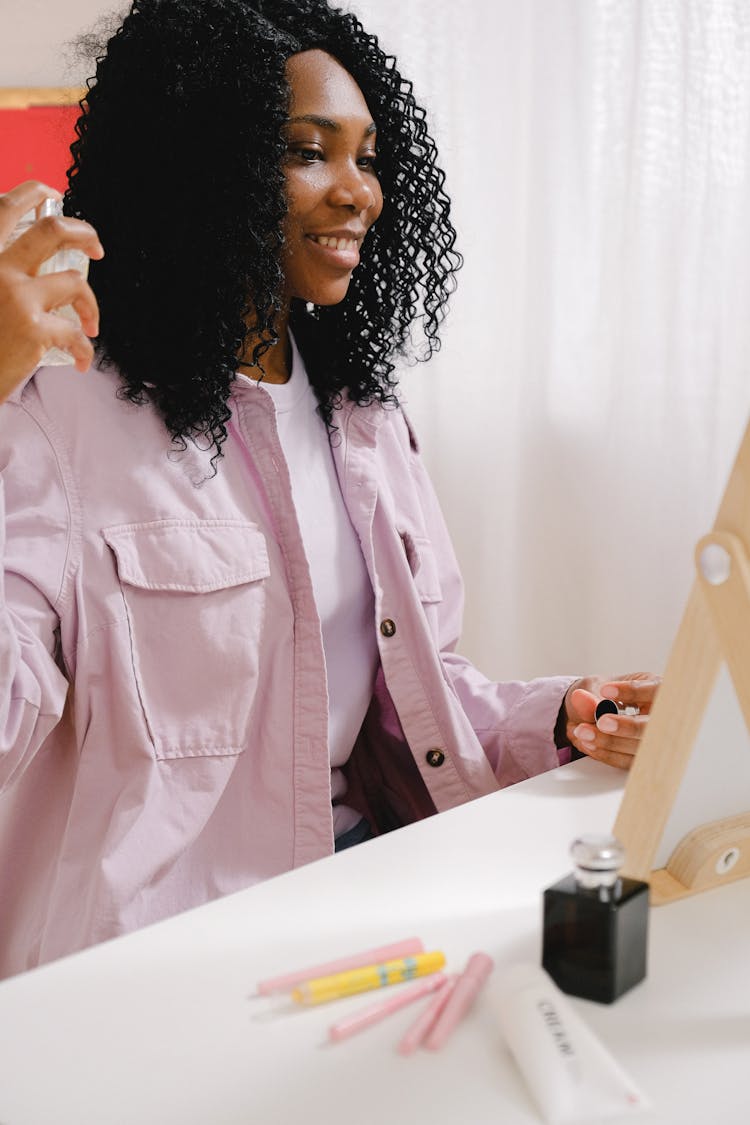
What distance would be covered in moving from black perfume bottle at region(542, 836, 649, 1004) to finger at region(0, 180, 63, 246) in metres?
0.54

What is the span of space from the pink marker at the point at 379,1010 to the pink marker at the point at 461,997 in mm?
16

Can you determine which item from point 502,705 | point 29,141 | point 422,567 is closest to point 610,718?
point 502,705

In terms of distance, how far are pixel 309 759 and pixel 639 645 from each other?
121cm

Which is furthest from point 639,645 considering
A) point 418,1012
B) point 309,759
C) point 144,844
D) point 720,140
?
point 418,1012

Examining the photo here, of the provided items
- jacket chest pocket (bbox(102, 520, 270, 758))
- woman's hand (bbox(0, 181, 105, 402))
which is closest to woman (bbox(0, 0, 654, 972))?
jacket chest pocket (bbox(102, 520, 270, 758))

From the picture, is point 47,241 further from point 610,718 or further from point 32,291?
point 610,718

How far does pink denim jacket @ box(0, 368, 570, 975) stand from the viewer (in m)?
1.07

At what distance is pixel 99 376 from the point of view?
116cm

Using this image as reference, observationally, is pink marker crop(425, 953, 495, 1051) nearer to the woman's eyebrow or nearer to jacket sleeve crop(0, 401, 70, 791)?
jacket sleeve crop(0, 401, 70, 791)

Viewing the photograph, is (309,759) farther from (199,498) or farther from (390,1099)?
(390,1099)

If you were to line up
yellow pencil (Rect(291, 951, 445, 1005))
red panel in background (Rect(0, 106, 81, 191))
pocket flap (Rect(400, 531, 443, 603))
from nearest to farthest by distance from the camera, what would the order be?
1. yellow pencil (Rect(291, 951, 445, 1005))
2. pocket flap (Rect(400, 531, 443, 603))
3. red panel in background (Rect(0, 106, 81, 191))

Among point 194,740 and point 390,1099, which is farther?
point 194,740

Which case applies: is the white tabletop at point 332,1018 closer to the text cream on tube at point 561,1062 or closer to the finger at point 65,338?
the text cream on tube at point 561,1062

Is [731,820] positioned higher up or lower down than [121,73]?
lower down
